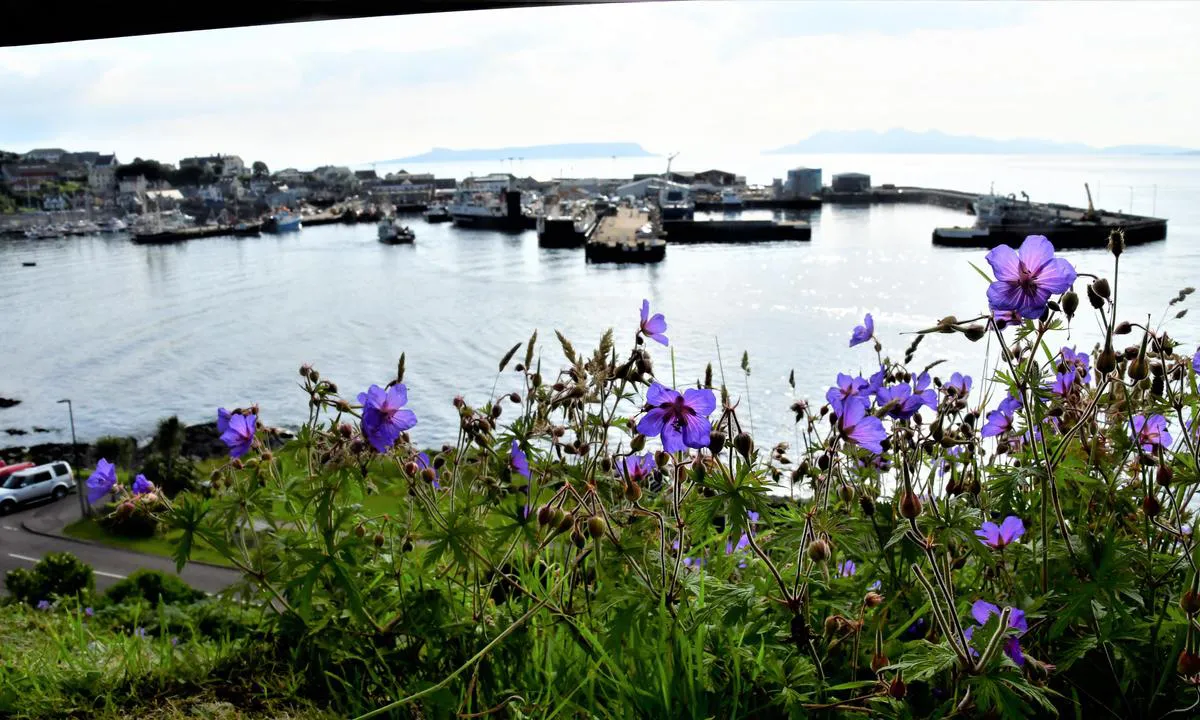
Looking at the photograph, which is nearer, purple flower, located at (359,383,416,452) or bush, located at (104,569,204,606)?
purple flower, located at (359,383,416,452)

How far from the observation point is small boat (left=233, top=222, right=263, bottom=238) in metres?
33.8

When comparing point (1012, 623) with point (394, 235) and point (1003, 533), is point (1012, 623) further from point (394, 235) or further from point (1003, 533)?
point (394, 235)

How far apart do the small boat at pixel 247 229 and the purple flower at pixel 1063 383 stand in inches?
1420

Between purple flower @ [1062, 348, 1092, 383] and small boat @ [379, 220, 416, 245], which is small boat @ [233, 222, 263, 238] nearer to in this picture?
small boat @ [379, 220, 416, 245]

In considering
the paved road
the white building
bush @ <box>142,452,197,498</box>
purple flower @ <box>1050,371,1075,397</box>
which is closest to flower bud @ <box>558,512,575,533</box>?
purple flower @ <box>1050,371,1075,397</box>

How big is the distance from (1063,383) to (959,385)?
0.12 metres

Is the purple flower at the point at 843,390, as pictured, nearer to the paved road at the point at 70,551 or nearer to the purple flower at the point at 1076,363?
the purple flower at the point at 1076,363

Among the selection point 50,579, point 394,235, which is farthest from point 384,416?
point 394,235

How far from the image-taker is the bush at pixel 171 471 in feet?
36.6

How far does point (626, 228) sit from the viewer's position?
25.1m

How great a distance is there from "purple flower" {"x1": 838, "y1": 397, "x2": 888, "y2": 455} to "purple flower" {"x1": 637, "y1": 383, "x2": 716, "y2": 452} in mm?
105

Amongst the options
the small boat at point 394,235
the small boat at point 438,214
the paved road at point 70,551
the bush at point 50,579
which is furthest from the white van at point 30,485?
the small boat at point 438,214

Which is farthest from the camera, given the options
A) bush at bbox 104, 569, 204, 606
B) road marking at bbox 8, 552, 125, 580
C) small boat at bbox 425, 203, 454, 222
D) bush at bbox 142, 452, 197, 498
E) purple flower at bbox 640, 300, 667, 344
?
small boat at bbox 425, 203, 454, 222

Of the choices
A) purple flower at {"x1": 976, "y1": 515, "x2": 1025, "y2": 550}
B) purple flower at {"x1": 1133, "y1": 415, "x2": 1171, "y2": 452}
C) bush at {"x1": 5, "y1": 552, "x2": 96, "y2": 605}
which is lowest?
bush at {"x1": 5, "y1": 552, "x2": 96, "y2": 605}
